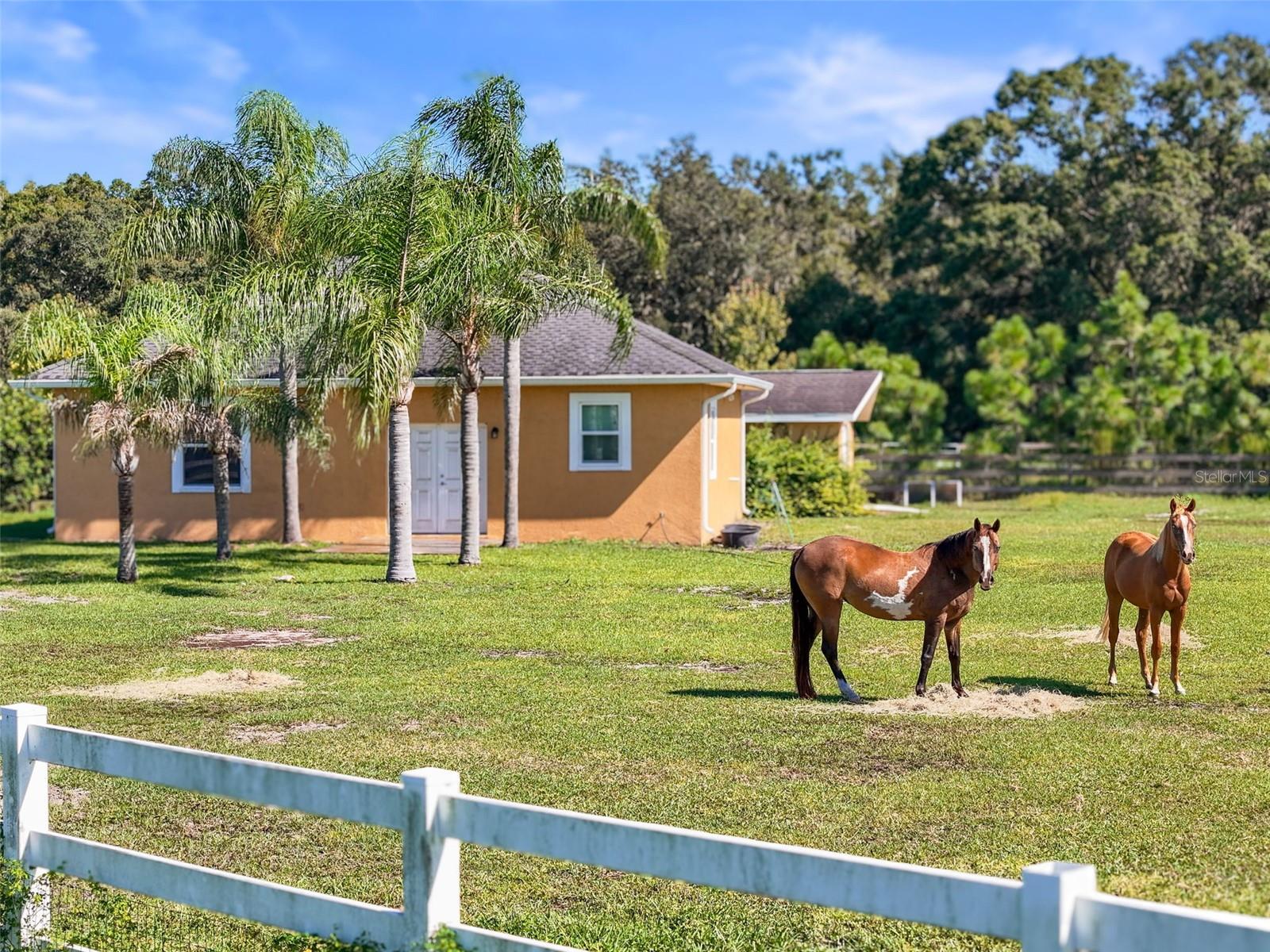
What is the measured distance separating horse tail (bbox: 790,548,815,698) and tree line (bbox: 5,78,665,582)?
364 inches

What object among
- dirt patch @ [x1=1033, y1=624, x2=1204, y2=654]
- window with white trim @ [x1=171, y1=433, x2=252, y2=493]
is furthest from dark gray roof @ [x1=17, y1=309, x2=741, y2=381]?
dirt patch @ [x1=1033, y1=624, x2=1204, y2=654]

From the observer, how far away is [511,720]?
1133cm

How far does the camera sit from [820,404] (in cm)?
3819

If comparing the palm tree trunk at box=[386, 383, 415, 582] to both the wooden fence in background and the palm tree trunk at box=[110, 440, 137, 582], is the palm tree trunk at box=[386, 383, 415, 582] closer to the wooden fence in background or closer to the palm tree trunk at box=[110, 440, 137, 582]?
the palm tree trunk at box=[110, 440, 137, 582]

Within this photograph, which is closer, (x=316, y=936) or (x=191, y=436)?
(x=316, y=936)

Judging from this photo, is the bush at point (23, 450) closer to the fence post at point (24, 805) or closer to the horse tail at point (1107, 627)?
the horse tail at point (1107, 627)

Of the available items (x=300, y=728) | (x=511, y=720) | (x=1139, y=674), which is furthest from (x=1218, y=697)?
(x=300, y=728)

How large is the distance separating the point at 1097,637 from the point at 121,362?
43.9 feet

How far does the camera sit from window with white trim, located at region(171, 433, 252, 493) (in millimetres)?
29594

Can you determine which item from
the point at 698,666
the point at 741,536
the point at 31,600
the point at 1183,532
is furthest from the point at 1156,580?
the point at 741,536

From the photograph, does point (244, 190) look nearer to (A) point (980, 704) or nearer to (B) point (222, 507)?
(B) point (222, 507)

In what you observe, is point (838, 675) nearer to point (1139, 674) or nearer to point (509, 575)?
point (1139, 674)

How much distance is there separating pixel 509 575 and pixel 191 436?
5.54 m

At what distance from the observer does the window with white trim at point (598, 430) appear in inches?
1118
